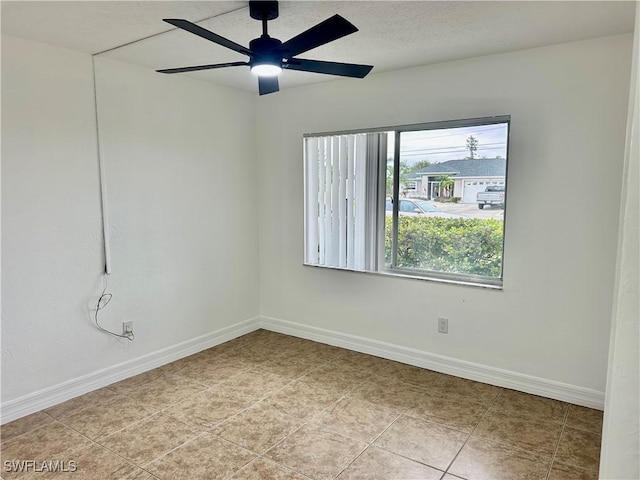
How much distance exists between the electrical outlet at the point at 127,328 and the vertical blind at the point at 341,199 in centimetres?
161

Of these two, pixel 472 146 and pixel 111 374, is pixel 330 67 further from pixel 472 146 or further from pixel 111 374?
pixel 111 374

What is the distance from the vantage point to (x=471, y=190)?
3.16 m

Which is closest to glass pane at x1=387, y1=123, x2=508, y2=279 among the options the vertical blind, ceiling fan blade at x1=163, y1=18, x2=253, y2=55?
the vertical blind

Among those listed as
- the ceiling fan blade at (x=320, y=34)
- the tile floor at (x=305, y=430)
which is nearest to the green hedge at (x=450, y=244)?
the tile floor at (x=305, y=430)

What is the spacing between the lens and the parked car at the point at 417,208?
3.33 meters

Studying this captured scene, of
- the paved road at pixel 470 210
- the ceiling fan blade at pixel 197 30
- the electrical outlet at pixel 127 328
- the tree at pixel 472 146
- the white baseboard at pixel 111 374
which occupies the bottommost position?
the white baseboard at pixel 111 374

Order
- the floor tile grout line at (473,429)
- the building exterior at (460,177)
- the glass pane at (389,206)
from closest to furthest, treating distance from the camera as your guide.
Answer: the floor tile grout line at (473,429), the building exterior at (460,177), the glass pane at (389,206)

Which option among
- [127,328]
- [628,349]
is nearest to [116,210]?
[127,328]

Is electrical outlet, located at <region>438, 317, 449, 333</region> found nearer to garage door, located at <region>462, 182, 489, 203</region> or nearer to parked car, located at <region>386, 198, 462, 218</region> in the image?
parked car, located at <region>386, 198, 462, 218</region>

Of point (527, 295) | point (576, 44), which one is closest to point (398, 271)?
point (527, 295)

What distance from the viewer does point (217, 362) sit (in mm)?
3541

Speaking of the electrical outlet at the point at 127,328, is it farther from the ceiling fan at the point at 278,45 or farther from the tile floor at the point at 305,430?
the ceiling fan at the point at 278,45

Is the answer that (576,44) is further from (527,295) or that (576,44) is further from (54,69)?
(54,69)

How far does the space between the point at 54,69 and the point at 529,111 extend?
313 cm
